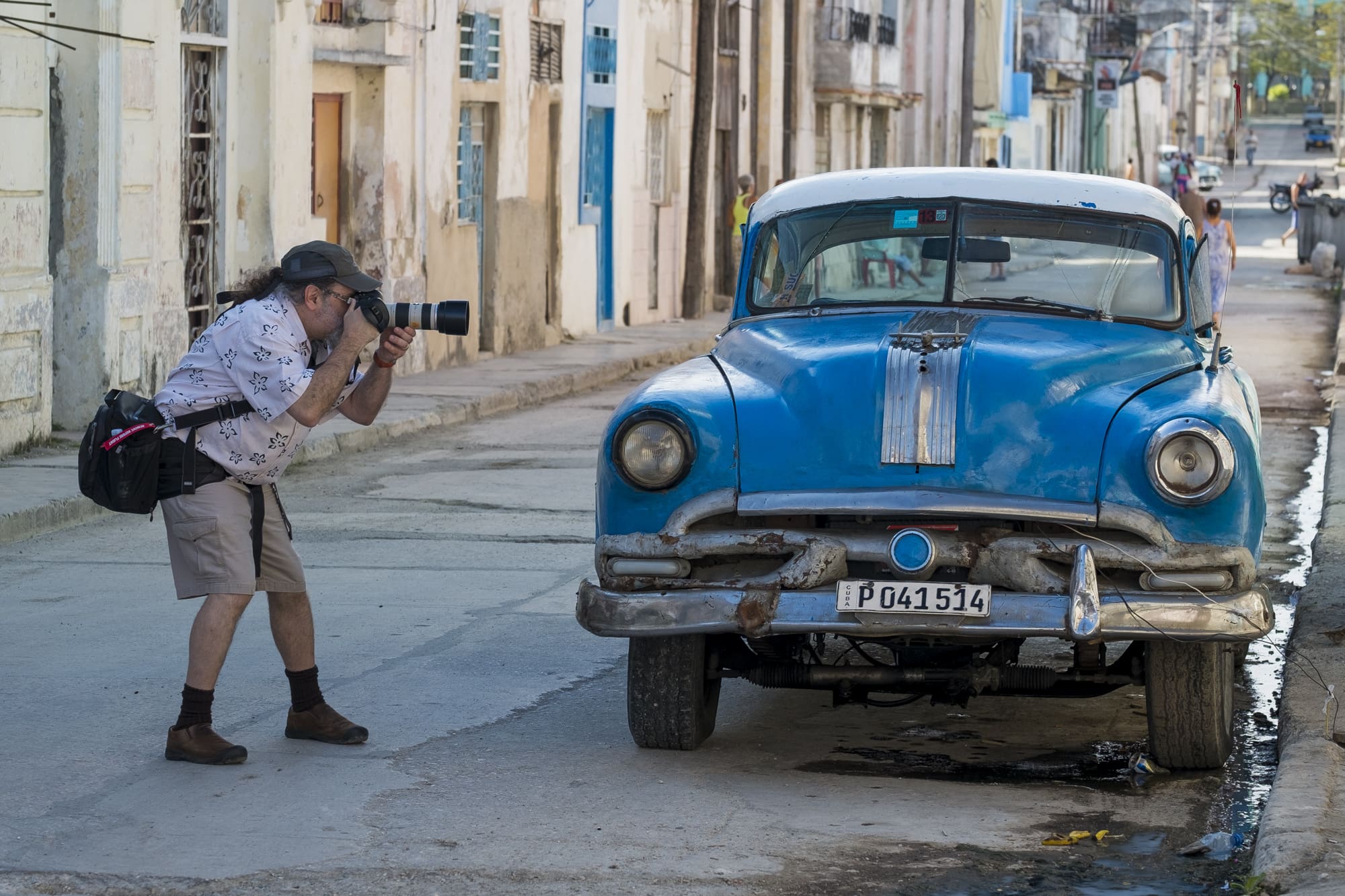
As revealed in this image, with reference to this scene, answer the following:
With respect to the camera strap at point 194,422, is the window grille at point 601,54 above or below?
above

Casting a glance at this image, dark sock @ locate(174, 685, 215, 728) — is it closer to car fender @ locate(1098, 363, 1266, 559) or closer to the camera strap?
the camera strap

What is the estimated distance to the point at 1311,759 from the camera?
5844 mm

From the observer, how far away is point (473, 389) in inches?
696

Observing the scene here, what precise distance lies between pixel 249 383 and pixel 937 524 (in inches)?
74.7

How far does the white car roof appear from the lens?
7125 mm

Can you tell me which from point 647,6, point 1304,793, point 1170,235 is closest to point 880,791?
point 1304,793

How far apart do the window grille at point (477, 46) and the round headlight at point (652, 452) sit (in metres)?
15.3

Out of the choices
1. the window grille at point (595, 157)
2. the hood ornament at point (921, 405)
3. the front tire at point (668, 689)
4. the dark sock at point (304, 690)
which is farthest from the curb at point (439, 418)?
the hood ornament at point (921, 405)

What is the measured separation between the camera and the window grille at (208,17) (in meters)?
15.7

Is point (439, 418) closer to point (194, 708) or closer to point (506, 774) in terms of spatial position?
point (194, 708)

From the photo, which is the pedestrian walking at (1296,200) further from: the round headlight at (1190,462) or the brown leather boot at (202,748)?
the brown leather boot at (202,748)

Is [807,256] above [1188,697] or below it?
above

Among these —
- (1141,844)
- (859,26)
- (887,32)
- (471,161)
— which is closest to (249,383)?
(1141,844)

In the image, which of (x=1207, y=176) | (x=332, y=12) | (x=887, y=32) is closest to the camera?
(x=332, y=12)
